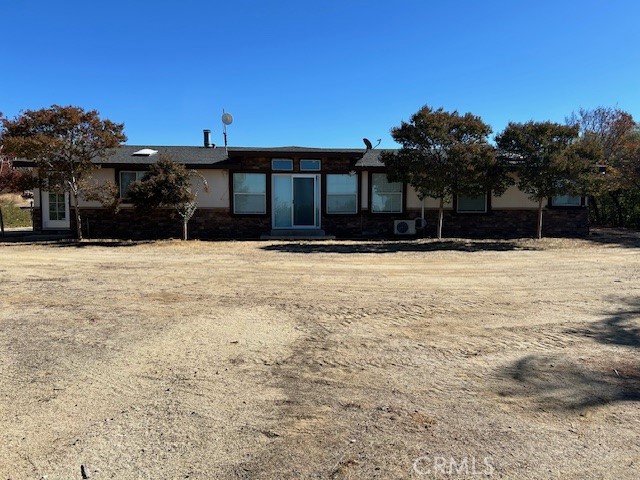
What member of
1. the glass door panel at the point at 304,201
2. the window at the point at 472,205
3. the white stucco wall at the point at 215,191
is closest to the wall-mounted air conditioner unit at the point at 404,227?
the window at the point at 472,205

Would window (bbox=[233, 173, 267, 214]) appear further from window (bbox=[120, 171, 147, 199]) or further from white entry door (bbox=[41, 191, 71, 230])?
white entry door (bbox=[41, 191, 71, 230])

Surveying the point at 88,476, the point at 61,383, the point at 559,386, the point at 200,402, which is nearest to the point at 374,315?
the point at 559,386

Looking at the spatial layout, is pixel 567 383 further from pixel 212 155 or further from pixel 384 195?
pixel 212 155

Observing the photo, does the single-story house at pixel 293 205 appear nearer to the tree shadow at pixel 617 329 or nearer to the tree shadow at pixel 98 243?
the tree shadow at pixel 98 243

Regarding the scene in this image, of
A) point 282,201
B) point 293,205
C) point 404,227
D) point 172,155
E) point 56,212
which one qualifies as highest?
point 172,155

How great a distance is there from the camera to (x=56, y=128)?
1335 centimetres

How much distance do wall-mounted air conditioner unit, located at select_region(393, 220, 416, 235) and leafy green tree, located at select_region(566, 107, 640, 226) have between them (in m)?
5.50

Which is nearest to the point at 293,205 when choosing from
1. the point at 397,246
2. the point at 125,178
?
the point at 397,246

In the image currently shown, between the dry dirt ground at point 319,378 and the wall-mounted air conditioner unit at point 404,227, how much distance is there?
8166 mm

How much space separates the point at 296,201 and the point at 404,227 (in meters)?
3.88

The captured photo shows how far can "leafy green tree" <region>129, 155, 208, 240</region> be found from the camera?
14.3 m

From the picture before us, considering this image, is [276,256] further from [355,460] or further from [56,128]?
[355,460]

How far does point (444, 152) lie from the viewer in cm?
1395

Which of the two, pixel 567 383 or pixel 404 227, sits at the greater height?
pixel 404 227
